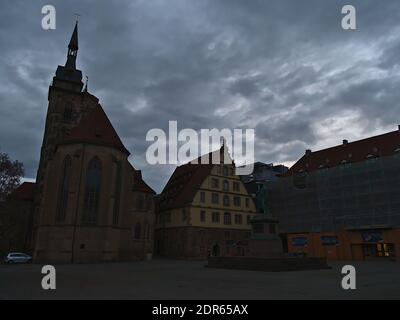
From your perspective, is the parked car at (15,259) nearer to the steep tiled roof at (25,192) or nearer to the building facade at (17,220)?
the building facade at (17,220)

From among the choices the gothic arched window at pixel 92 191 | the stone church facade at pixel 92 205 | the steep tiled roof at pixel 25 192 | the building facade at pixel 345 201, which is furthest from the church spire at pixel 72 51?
the building facade at pixel 345 201

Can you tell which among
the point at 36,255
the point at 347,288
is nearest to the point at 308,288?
the point at 347,288

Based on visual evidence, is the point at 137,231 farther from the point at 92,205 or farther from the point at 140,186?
the point at 92,205

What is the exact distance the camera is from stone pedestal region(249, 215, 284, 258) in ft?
81.9

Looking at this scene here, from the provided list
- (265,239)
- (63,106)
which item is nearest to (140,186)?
(63,106)

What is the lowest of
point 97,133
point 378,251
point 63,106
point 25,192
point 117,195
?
point 378,251

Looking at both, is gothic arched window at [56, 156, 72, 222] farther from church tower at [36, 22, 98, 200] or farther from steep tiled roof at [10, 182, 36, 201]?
steep tiled roof at [10, 182, 36, 201]

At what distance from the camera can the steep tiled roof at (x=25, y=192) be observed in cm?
5296

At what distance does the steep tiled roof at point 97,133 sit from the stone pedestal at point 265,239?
22.0 m

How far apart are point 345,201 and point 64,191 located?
34.7 meters

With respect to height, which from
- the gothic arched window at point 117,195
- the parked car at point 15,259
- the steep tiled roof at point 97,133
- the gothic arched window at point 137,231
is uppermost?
the steep tiled roof at point 97,133

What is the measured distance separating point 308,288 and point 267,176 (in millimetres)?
67630

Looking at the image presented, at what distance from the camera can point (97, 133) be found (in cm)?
4147
